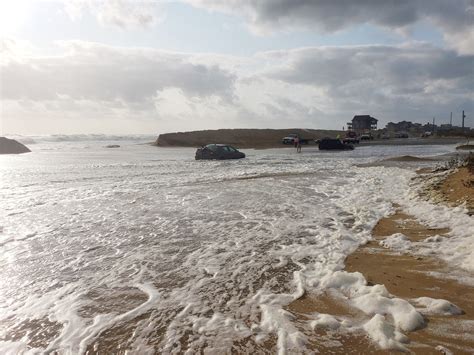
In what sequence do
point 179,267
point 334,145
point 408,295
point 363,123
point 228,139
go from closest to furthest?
point 408,295, point 179,267, point 334,145, point 228,139, point 363,123

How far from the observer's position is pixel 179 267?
5.81 meters

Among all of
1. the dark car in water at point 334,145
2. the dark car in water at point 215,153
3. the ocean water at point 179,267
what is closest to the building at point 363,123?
the dark car in water at point 334,145

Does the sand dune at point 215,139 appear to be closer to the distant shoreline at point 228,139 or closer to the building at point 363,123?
the distant shoreline at point 228,139

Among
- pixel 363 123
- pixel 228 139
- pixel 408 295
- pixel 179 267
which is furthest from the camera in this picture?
pixel 363 123

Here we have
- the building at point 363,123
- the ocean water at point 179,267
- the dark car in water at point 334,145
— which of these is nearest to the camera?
the ocean water at point 179,267

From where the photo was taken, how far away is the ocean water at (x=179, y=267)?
3775mm

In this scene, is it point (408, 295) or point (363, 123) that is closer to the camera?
point (408, 295)

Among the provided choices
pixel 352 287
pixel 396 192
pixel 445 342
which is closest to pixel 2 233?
pixel 352 287

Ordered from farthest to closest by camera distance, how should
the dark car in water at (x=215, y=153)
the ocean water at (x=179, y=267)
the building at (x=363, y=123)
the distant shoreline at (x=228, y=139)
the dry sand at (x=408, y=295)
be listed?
the building at (x=363, y=123) < the distant shoreline at (x=228, y=139) < the dark car in water at (x=215, y=153) < the ocean water at (x=179, y=267) < the dry sand at (x=408, y=295)

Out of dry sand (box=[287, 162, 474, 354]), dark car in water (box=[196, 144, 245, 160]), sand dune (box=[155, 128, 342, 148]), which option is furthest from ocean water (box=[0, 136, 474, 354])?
sand dune (box=[155, 128, 342, 148])

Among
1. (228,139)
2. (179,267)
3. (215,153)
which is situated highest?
(228,139)

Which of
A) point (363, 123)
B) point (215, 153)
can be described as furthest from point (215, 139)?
point (363, 123)

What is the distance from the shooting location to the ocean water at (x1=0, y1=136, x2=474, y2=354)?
12.4ft

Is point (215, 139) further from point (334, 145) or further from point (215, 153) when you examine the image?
point (215, 153)
